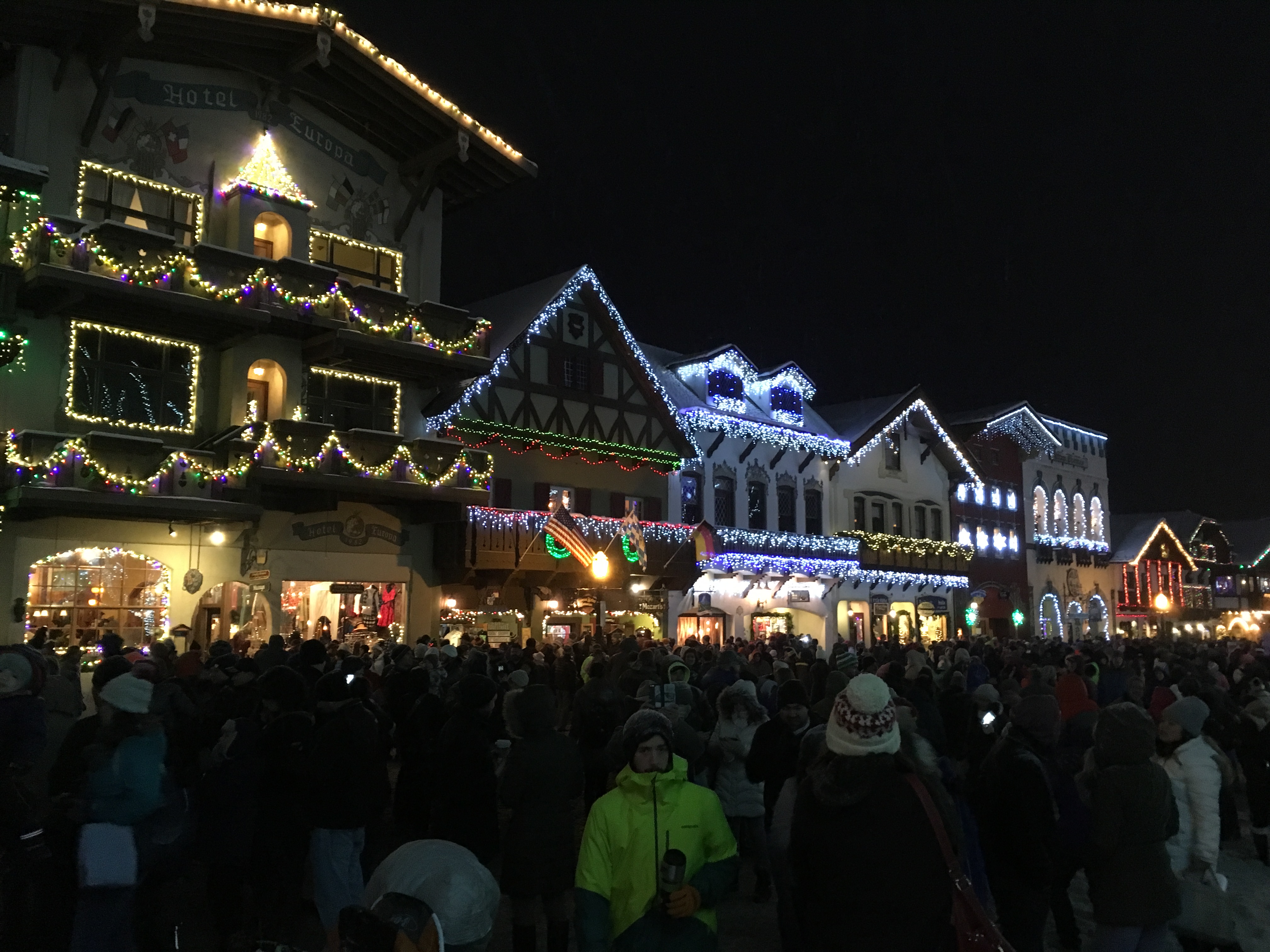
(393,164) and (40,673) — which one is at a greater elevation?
(393,164)

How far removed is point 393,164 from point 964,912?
22886mm

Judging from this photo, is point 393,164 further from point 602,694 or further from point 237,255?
point 602,694

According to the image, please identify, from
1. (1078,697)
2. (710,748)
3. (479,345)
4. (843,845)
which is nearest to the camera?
(843,845)

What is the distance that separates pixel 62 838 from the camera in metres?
5.89

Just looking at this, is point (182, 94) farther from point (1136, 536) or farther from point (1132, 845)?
point (1136, 536)

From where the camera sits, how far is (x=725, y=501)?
107ft

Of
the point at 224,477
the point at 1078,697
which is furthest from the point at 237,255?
the point at 1078,697

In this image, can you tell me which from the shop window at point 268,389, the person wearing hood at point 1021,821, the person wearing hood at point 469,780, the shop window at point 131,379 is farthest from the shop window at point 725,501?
the person wearing hood at point 1021,821

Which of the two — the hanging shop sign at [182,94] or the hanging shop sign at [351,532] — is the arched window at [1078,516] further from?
the hanging shop sign at [182,94]

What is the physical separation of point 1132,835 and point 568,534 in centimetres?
1997

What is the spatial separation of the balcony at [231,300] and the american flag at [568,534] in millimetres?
4098

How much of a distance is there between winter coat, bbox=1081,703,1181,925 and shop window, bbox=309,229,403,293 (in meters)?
18.4

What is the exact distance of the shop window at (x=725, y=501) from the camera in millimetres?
32125

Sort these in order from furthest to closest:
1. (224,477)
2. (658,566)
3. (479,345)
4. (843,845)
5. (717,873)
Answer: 1. (658,566)
2. (479,345)
3. (224,477)
4. (717,873)
5. (843,845)
